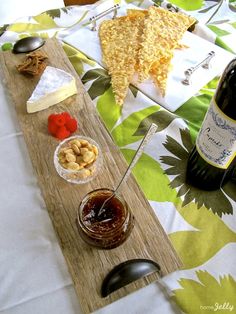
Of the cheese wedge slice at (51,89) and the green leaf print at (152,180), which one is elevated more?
the cheese wedge slice at (51,89)

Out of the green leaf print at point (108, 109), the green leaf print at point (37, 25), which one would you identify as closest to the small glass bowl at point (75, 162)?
the green leaf print at point (108, 109)

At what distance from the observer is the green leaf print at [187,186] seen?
0.57 meters

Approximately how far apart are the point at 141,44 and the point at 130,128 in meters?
0.28

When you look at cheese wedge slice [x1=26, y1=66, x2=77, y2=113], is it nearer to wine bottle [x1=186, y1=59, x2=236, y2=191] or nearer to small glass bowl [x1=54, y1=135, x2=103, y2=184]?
small glass bowl [x1=54, y1=135, x2=103, y2=184]

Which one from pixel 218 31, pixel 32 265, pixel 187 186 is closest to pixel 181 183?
pixel 187 186

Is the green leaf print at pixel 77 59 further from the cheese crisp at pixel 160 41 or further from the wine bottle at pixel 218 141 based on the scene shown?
the wine bottle at pixel 218 141

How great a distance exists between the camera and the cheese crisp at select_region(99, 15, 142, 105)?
30.2 inches

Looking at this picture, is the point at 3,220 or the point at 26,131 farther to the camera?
the point at 26,131

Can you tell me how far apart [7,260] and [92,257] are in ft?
0.49

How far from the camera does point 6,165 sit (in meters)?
0.63

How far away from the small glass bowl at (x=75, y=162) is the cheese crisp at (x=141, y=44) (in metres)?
0.19

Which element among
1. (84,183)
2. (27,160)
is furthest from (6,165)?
(84,183)

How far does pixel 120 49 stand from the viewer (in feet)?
2.75

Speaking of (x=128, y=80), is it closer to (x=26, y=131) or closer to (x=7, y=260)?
(x=26, y=131)
